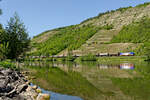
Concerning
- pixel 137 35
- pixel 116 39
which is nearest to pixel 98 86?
pixel 137 35

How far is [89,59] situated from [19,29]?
6423 cm

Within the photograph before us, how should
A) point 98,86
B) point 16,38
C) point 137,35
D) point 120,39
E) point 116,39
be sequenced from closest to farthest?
point 98,86, point 16,38, point 137,35, point 120,39, point 116,39

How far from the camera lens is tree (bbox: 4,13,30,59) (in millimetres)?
36250

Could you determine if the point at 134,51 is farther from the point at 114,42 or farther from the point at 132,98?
the point at 132,98

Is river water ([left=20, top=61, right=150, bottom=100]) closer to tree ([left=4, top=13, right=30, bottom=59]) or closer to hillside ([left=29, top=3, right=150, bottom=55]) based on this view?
tree ([left=4, top=13, right=30, bottom=59])

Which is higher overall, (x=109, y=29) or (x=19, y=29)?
(x=109, y=29)

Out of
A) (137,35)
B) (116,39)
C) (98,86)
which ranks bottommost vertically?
(98,86)

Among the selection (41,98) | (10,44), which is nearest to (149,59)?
(10,44)

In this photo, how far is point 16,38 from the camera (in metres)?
36.7

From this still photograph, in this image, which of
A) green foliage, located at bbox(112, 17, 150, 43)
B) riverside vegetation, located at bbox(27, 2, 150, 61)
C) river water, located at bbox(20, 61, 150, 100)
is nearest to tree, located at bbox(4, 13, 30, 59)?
river water, located at bbox(20, 61, 150, 100)

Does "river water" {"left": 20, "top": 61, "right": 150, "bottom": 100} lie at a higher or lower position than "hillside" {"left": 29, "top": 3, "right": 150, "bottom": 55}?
lower

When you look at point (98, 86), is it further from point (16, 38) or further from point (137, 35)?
point (137, 35)

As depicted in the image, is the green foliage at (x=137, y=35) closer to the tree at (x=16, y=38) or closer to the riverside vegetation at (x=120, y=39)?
the riverside vegetation at (x=120, y=39)

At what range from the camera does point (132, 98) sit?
16453mm
